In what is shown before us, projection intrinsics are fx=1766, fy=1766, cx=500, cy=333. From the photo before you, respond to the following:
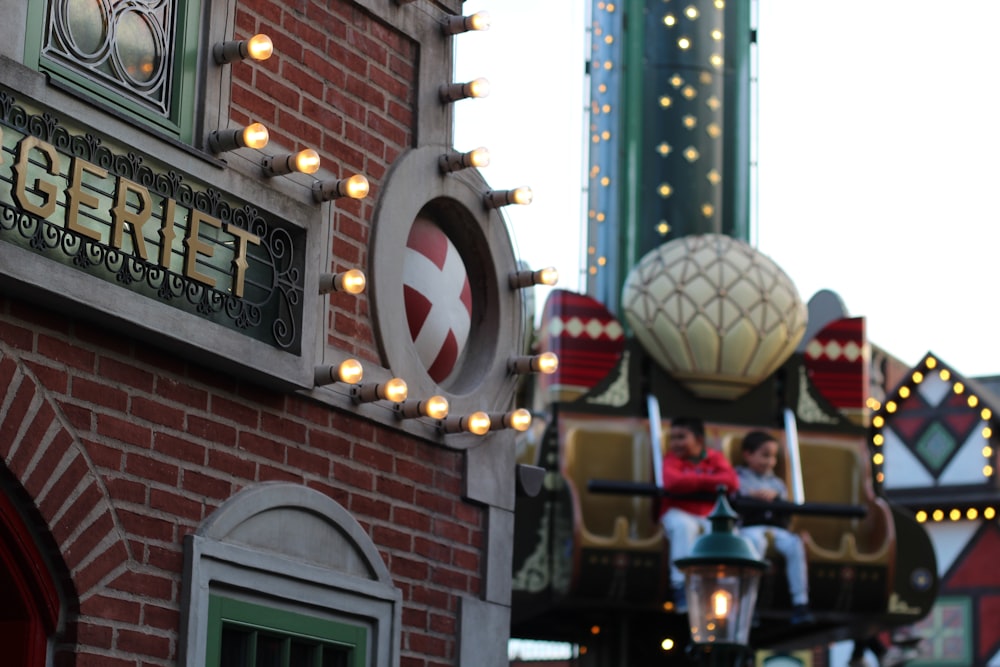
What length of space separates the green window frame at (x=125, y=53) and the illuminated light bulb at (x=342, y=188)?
56 cm

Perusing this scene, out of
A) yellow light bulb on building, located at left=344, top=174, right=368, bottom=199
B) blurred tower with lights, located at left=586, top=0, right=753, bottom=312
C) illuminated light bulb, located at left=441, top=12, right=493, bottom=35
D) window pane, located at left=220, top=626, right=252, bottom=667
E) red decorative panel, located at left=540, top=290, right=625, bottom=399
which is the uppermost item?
blurred tower with lights, located at left=586, top=0, right=753, bottom=312

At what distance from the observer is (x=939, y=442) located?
2767 centimetres

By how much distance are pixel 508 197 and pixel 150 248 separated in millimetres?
2089

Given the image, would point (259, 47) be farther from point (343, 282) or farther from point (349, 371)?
point (349, 371)

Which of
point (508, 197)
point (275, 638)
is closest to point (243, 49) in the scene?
point (508, 197)

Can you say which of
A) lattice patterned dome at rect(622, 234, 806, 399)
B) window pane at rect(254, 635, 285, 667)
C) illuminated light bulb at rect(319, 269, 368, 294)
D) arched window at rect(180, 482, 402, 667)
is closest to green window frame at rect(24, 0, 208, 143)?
illuminated light bulb at rect(319, 269, 368, 294)

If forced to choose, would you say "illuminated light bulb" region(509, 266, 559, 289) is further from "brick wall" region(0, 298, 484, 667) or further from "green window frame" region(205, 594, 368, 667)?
"green window frame" region(205, 594, 368, 667)

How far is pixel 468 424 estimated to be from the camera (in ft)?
22.0

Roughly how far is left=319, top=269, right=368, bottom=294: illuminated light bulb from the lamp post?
416cm

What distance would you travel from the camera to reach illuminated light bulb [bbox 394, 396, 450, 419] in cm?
640

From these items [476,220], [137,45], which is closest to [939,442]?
[476,220]

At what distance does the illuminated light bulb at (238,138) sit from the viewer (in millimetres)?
5703

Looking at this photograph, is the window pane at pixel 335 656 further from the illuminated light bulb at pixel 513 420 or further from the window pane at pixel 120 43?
the window pane at pixel 120 43

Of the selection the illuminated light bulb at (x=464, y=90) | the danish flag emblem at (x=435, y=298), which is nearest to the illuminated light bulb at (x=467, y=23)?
Answer: the illuminated light bulb at (x=464, y=90)
